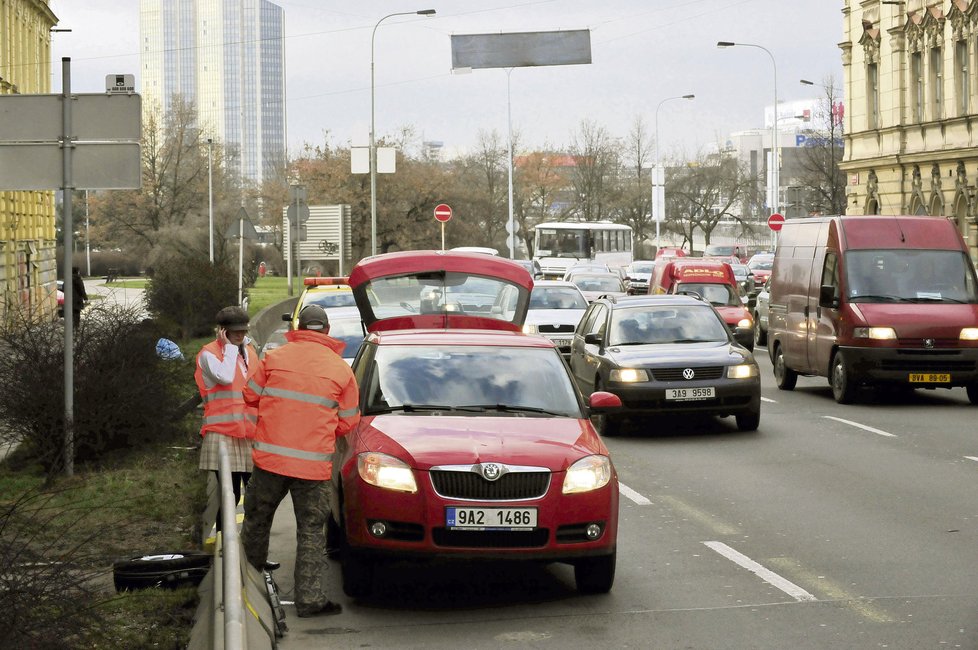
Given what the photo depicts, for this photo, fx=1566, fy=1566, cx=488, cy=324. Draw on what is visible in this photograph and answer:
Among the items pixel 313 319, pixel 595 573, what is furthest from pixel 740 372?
pixel 313 319

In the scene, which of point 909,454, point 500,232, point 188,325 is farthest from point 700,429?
point 500,232

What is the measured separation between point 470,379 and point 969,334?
1211cm

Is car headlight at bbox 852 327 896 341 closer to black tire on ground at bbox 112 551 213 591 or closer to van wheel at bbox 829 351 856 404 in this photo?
van wheel at bbox 829 351 856 404

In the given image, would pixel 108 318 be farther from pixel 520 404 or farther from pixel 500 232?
pixel 500 232

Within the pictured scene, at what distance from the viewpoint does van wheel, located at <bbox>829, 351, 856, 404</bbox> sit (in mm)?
20797

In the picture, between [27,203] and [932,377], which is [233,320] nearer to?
[932,377]

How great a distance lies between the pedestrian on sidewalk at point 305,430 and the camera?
8.39m

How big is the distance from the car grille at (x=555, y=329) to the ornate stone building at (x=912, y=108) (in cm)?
2136

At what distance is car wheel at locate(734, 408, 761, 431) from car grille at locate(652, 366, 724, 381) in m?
0.61

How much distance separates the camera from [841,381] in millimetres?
21078

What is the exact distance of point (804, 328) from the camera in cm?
2247

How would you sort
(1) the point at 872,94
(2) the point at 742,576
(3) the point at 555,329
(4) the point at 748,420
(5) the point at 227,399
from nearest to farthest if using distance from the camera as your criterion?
(2) the point at 742,576, (5) the point at 227,399, (4) the point at 748,420, (3) the point at 555,329, (1) the point at 872,94

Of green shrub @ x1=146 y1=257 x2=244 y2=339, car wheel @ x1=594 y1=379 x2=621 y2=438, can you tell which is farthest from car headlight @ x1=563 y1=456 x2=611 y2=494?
green shrub @ x1=146 y1=257 x2=244 y2=339

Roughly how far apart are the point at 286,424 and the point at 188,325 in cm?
2593
